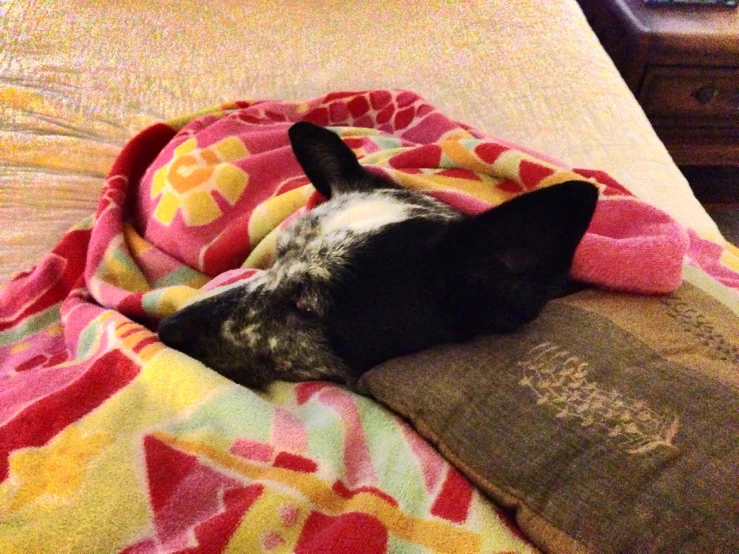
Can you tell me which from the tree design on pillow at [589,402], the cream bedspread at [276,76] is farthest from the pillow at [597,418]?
the cream bedspread at [276,76]

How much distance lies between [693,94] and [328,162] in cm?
201

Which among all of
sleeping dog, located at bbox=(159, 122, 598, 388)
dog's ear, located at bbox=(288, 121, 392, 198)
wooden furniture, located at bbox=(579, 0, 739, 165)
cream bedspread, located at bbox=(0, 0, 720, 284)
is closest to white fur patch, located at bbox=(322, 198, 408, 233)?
sleeping dog, located at bbox=(159, 122, 598, 388)

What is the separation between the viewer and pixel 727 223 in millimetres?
2803

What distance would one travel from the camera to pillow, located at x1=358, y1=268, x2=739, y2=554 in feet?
1.82

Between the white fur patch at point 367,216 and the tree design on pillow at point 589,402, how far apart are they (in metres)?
0.35

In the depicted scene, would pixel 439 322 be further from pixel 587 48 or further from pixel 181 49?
pixel 587 48

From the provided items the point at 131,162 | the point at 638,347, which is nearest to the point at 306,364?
the point at 638,347

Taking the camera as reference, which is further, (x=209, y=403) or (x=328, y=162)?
(x=328, y=162)

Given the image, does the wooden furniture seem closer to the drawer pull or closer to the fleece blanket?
the drawer pull

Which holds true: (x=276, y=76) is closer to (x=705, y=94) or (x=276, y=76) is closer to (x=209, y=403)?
(x=209, y=403)

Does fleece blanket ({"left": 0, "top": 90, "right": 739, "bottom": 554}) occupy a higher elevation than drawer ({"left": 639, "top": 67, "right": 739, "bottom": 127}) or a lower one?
lower

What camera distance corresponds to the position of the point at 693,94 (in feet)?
7.78

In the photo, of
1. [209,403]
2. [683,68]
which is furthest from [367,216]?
[683,68]

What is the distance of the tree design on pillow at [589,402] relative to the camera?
602 mm
